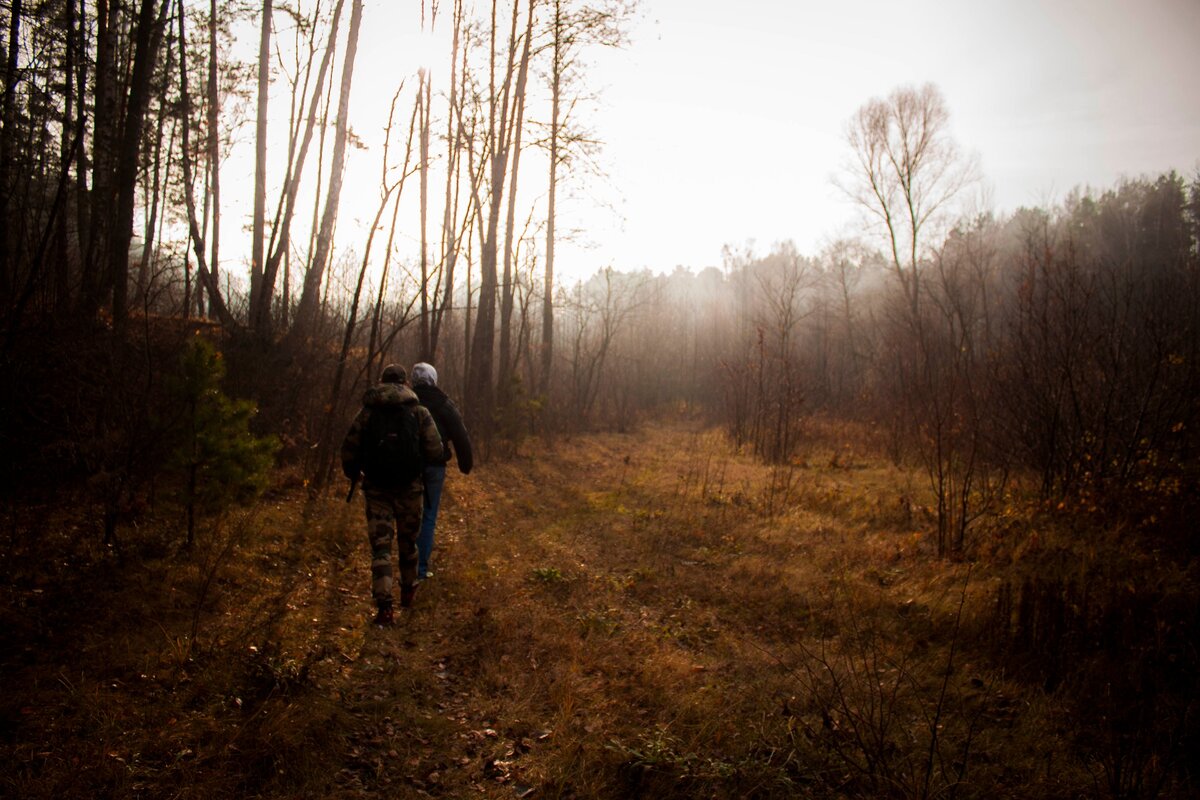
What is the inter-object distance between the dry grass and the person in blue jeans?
17.7 inches

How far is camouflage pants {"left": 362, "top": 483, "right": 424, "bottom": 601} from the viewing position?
476cm

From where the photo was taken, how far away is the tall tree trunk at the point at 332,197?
11382mm

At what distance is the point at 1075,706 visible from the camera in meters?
3.69

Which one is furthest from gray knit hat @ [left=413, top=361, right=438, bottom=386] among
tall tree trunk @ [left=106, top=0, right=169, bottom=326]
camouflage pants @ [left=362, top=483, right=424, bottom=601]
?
tall tree trunk @ [left=106, top=0, right=169, bottom=326]

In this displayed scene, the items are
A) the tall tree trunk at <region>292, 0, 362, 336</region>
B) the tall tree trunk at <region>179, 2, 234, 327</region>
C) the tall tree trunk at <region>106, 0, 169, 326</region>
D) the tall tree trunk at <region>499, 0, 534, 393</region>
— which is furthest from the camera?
the tall tree trunk at <region>499, 0, 534, 393</region>

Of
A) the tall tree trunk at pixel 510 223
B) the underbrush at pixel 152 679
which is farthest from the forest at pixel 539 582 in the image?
the tall tree trunk at pixel 510 223

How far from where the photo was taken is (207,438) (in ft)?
15.5

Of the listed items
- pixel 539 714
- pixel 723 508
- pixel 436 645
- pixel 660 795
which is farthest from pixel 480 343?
pixel 660 795

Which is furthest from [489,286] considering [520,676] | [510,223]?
[520,676]

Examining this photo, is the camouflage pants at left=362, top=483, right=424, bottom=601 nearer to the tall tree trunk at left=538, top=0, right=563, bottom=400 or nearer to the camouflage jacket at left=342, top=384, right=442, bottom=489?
the camouflage jacket at left=342, top=384, right=442, bottom=489

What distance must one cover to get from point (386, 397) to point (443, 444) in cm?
89

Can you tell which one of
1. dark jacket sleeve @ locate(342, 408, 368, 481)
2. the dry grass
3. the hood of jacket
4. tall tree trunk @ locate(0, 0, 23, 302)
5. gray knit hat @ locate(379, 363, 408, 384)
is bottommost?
the dry grass

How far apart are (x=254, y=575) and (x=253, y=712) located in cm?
221

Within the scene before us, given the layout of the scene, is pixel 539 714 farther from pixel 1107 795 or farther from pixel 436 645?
pixel 1107 795
